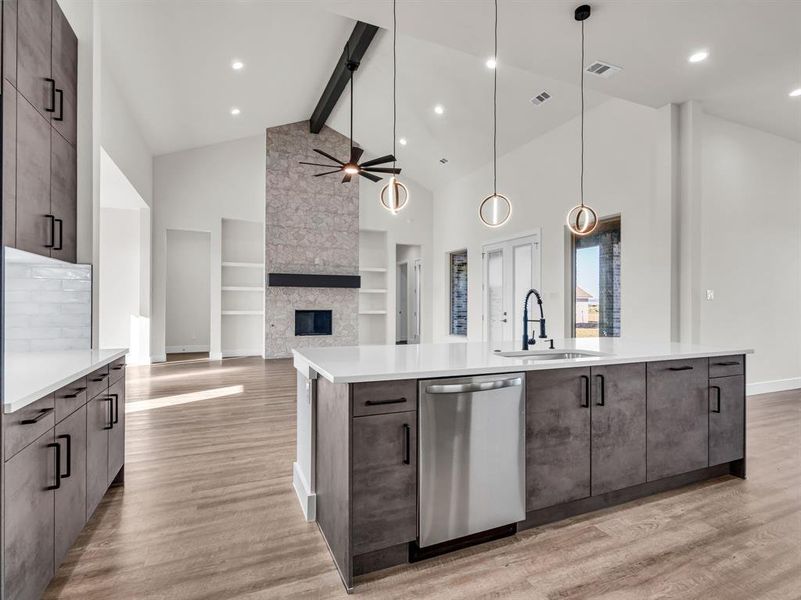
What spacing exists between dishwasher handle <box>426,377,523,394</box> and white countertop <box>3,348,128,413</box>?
138cm

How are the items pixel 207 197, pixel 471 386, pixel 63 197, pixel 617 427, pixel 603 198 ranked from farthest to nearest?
pixel 207 197
pixel 603 198
pixel 63 197
pixel 617 427
pixel 471 386

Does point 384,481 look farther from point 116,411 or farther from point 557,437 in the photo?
point 116,411

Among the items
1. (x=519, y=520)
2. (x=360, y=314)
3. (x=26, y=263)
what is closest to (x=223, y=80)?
(x=26, y=263)

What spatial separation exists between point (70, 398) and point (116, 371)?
2.52 ft

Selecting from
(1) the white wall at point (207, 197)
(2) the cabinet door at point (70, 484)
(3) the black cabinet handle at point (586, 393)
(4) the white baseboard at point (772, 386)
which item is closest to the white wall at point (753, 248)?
(4) the white baseboard at point (772, 386)

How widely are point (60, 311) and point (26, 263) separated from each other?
0.33 m

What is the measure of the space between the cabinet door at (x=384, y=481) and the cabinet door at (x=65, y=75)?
252 cm

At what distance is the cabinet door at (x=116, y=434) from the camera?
237 centimetres

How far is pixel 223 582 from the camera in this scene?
174 centimetres

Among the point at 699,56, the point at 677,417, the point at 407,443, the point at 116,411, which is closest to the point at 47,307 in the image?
the point at 116,411

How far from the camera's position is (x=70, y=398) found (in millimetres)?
1778

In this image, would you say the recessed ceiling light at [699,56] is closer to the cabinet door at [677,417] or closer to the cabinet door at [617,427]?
the cabinet door at [677,417]

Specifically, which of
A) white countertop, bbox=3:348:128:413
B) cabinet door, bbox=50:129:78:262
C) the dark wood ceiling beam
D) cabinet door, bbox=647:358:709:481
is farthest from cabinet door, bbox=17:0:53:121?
the dark wood ceiling beam

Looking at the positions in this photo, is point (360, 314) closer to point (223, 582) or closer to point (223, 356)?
point (223, 356)
